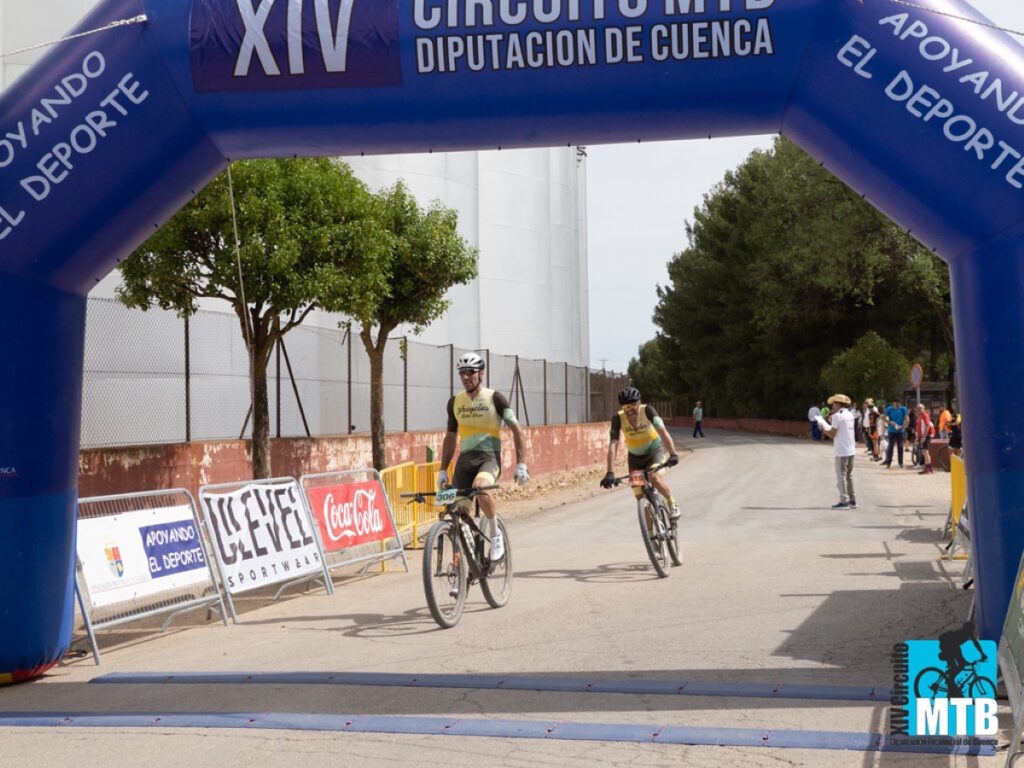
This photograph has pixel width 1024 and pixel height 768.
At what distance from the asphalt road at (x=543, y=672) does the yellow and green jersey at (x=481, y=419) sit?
4.48 feet

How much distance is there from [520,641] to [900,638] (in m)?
2.63

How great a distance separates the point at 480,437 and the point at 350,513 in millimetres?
2695

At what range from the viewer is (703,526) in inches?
677

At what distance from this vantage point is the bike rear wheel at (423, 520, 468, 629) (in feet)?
29.7

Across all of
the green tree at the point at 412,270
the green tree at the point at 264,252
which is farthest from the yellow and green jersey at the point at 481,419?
the green tree at the point at 412,270

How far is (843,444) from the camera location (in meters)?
19.0

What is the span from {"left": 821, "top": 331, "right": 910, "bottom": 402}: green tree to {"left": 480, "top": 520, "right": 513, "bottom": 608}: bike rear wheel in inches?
1702

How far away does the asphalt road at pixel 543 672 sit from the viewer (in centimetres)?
583

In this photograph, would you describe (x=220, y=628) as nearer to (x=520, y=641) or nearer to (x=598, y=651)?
(x=520, y=641)

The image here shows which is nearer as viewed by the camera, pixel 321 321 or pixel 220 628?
pixel 220 628

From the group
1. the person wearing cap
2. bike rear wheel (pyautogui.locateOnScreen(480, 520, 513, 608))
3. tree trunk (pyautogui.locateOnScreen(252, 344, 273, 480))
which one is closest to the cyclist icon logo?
bike rear wheel (pyautogui.locateOnScreen(480, 520, 513, 608))

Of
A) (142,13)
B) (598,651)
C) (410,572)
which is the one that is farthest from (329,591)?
(142,13)

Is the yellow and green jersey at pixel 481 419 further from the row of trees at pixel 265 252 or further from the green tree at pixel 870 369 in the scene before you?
the green tree at pixel 870 369

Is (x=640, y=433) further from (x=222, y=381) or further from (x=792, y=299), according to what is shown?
(x=792, y=299)
